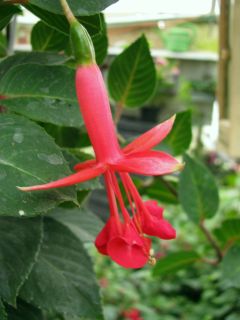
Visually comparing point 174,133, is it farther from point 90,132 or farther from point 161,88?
point 161,88

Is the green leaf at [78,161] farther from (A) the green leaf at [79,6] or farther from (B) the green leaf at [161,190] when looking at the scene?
(B) the green leaf at [161,190]

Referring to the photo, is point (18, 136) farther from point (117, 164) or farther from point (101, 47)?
point (101, 47)

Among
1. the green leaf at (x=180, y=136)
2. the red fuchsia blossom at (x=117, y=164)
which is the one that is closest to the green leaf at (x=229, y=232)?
the green leaf at (x=180, y=136)

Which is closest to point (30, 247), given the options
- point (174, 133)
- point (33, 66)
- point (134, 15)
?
point (33, 66)

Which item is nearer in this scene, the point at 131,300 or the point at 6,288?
the point at 6,288

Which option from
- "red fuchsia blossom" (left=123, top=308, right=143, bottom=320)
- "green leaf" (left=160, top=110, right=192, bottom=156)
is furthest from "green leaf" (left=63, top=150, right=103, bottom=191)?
"red fuchsia blossom" (left=123, top=308, right=143, bottom=320)

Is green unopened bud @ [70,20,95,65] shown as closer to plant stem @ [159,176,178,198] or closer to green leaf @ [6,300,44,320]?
green leaf @ [6,300,44,320]

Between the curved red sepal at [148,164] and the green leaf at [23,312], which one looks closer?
the curved red sepal at [148,164]

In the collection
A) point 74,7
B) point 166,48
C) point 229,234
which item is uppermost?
point 74,7
